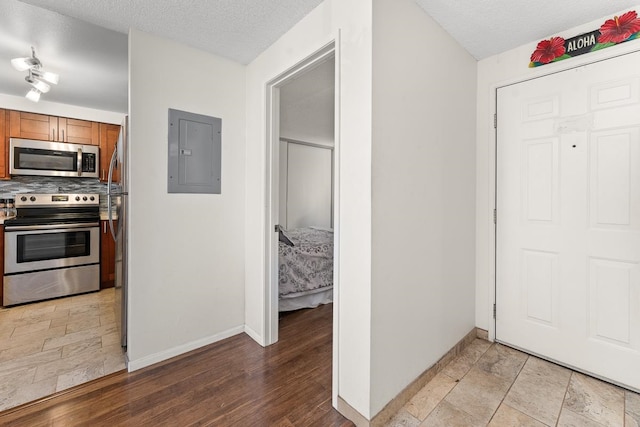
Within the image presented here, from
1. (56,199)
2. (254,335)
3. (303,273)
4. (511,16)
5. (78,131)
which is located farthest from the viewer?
(78,131)

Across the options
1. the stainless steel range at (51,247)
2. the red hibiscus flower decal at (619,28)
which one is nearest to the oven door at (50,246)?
the stainless steel range at (51,247)

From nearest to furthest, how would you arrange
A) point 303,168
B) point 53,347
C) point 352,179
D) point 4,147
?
point 352,179, point 53,347, point 4,147, point 303,168

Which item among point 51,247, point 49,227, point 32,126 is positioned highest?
point 32,126

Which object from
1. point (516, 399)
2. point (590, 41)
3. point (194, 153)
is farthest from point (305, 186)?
point (516, 399)

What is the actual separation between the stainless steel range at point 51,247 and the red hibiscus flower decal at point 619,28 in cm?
501

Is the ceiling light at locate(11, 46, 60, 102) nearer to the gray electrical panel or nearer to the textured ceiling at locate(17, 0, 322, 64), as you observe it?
the textured ceiling at locate(17, 0, 322, 64)

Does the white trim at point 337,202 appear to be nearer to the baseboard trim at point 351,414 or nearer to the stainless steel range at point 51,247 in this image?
the baseboard trim at point 351,414

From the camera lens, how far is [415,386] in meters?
1.71

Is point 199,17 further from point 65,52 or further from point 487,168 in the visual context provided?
point 487,168

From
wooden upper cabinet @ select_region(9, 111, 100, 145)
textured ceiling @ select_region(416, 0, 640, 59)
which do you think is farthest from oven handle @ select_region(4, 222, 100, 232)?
textured ceiling @ select_region(416, 0, 640, 59)

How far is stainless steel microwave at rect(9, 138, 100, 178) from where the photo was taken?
3238 millimetres

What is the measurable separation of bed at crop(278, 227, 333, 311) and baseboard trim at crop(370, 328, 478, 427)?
1.36 meters

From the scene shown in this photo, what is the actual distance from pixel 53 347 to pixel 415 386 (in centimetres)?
270

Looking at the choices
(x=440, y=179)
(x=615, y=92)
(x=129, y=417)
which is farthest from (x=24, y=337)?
(x=615, y=92)
